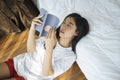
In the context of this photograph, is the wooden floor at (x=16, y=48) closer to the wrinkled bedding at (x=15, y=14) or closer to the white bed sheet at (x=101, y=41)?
the wrinkled bedding at (x=15, y=14)

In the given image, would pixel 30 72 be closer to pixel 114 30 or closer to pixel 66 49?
pixel 66 49

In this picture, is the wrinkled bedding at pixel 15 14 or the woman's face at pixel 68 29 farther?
the wrinkled bedding at pixel 15 14

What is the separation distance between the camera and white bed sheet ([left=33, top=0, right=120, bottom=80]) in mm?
1201

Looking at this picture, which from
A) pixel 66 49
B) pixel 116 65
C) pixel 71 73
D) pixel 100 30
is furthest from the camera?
pixel 71 73

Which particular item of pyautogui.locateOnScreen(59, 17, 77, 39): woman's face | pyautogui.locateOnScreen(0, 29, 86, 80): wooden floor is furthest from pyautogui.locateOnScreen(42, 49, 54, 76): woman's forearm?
pyautogui.locateOnScreen(0, 29, 86, 80): wooden floor

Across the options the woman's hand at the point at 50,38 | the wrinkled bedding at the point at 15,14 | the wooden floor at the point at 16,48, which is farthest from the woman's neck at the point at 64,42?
the wrinkled bedding at the point at 15,14

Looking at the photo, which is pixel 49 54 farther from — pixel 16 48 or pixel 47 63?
pixel 16 48

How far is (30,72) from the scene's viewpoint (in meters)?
1.36

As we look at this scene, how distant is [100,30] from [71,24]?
0.18m

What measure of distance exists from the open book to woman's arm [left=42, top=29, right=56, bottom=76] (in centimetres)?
7

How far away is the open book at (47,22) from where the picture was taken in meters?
1.32

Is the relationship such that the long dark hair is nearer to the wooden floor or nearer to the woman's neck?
the woman's neck

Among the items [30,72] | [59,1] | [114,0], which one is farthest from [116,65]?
[59,1]

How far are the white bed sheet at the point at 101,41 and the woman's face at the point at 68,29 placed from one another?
0.10 metres
